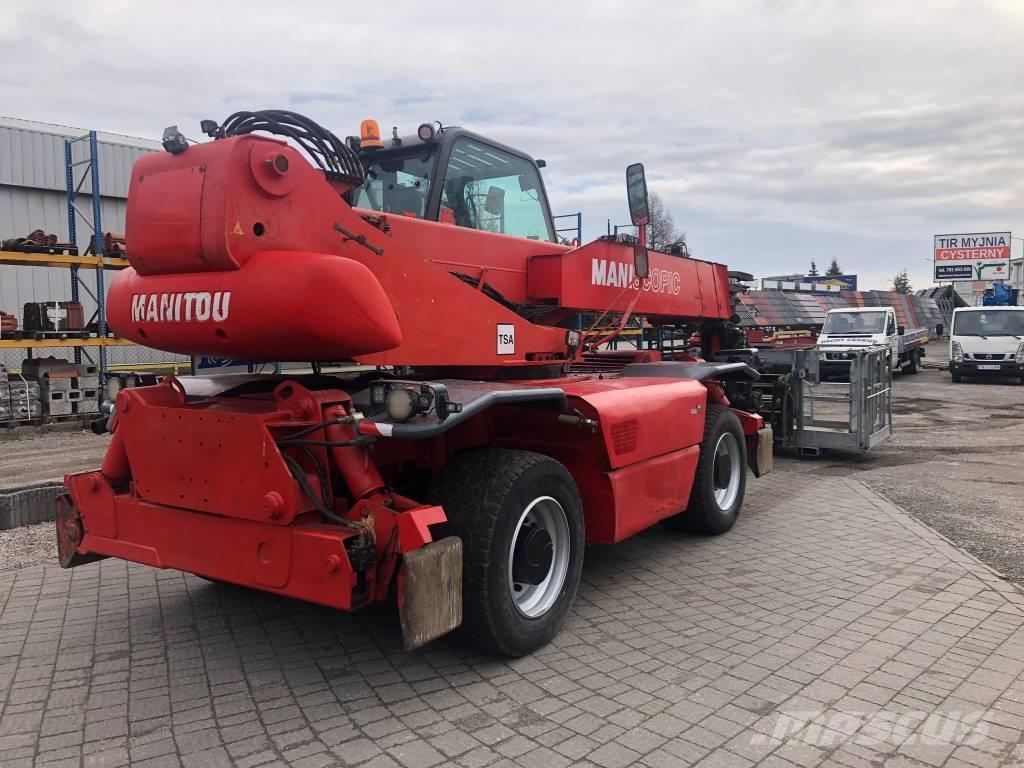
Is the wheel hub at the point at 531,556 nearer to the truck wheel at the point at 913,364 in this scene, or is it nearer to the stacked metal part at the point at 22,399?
the stacked metal part at the point at 22,399

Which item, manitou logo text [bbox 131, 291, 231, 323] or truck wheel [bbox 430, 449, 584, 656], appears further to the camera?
truck wheel [bbox 430, 449, 584, 656]

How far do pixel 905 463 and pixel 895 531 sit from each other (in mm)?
3846

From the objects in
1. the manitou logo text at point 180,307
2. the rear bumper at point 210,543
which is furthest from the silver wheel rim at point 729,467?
the manitou logo text at point 180,307

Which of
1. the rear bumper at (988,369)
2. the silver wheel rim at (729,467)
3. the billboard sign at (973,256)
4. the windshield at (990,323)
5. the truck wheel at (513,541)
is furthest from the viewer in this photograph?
the billboard sign at (973,256)

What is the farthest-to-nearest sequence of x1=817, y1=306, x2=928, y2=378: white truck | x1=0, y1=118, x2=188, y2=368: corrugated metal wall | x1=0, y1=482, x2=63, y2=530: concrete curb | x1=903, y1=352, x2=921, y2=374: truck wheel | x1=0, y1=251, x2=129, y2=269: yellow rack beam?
x1=903, y1=352, x2=921, y2=374: truck wheel
x1=817, y1=306, x2=928, y2=378: white truck
x1=0, y1=118, x2=188, y2=368: corrugated metal wall
x1=0, y1=251, x2=129, y2=269: yellow rack beam
x1=0, y1=482, x2=63, y2=530: concrete curb

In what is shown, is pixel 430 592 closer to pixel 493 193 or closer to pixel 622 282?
pixel 493 193

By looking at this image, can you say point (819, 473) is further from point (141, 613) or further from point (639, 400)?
point (141, 613)

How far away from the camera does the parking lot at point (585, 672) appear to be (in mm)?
3312

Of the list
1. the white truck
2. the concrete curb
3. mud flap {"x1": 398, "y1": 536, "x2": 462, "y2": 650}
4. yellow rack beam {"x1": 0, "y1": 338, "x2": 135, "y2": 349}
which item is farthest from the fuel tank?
the white truck

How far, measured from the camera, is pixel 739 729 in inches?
136

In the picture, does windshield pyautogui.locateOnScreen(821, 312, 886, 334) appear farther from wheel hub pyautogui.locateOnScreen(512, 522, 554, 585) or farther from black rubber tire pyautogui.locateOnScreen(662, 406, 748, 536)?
wheel hub pyautogui.locateOnScreen(512, 522, 554, 585)

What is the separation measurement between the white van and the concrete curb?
2260 centimetres

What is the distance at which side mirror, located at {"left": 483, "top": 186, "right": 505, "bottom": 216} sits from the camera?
5711mm

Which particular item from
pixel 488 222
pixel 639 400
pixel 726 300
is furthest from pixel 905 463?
pixel 488 222
